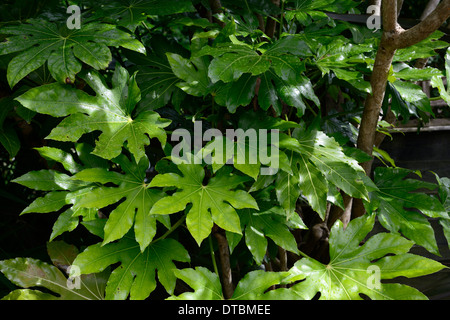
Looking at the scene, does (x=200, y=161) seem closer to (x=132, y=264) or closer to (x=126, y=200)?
(x=126, y=200)

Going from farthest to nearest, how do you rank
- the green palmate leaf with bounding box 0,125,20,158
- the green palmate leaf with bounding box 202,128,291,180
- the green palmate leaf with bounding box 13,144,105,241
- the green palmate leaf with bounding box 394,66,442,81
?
the green palmate leaf with bounding box 394,66,442,81
the green palmate leaf with bounding box 0,125,20,158
the green palmate leaf with bounding box 13,144,105,241
the green palmate leaf with bounding box 202,128,291,180

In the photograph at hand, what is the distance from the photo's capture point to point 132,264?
106 centimetres

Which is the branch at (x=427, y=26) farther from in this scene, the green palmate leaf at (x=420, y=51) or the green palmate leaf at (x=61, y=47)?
the green palmate leaf at (x=61, y=47)

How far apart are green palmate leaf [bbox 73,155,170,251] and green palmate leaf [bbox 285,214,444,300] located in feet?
1.23

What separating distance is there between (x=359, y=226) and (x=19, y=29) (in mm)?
1048

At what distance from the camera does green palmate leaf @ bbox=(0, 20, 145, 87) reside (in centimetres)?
101

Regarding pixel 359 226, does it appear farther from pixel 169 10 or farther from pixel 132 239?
pixel 169 10

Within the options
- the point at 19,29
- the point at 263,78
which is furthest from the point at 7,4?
the point at 263,78

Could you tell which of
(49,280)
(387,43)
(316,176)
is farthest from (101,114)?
(387,43)

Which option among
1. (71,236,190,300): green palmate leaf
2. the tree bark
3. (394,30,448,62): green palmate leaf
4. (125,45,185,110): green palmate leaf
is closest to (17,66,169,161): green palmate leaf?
(125,45,185,110): green palmate leaf

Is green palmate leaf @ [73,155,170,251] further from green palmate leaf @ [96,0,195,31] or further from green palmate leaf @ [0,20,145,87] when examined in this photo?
green palmate leaf @ [96,0,195,31]

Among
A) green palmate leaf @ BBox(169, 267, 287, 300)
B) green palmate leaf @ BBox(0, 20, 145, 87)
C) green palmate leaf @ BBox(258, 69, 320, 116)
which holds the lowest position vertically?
green palmate leaf @ BBox(169, 267, 287, 300)

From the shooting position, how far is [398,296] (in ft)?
3.33

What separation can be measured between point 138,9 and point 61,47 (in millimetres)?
261
